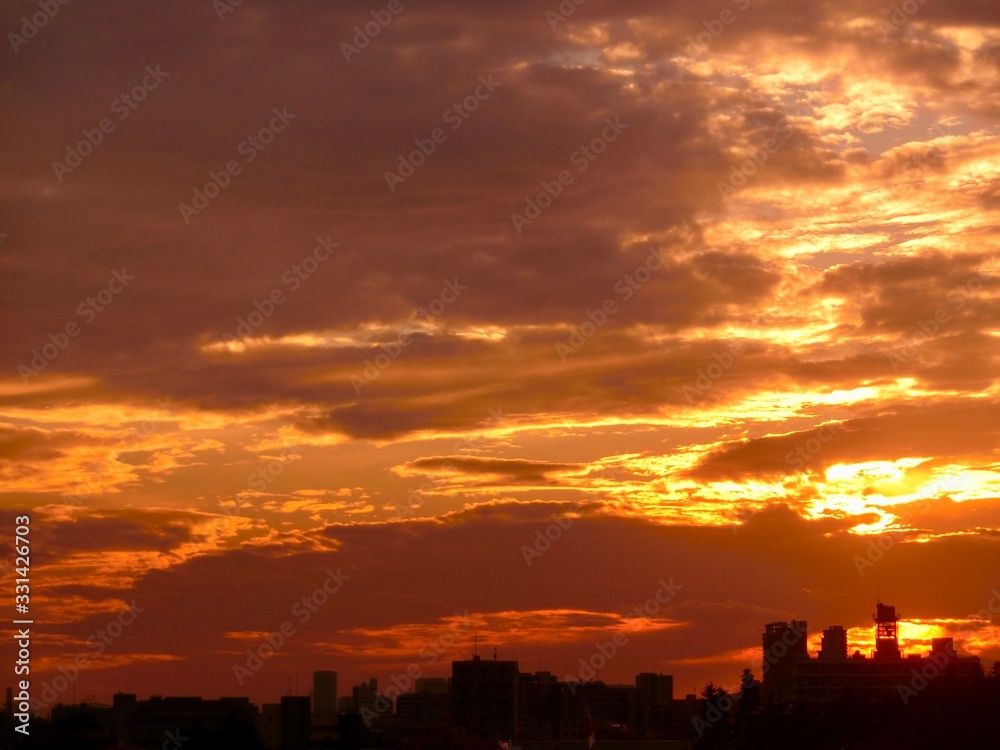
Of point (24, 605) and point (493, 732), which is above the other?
point (24, 605)

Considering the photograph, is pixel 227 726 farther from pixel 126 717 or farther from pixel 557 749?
pixel 126 717

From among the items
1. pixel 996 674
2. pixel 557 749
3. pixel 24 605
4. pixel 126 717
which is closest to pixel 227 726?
pixel 557 749

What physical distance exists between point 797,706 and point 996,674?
25519 millimetres

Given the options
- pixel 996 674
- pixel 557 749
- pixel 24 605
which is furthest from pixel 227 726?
pixel 996 674

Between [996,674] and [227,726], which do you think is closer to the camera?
[227,726]

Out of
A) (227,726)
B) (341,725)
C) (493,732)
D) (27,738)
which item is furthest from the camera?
(493,732)

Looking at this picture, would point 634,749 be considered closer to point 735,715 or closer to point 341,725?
point 341,725

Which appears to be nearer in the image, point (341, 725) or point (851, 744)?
point (851, 744)

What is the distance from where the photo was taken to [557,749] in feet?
464

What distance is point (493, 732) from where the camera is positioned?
641 ft

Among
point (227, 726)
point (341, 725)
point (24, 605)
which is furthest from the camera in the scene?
point (341, 725)

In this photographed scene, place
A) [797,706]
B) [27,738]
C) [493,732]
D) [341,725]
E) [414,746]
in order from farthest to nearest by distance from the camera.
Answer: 1. [493,732]
2. [797,706]
3. [341,725]
4. [414,746]
5. [27,738]

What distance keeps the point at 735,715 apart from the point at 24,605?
434 ft

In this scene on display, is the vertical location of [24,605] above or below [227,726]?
above
